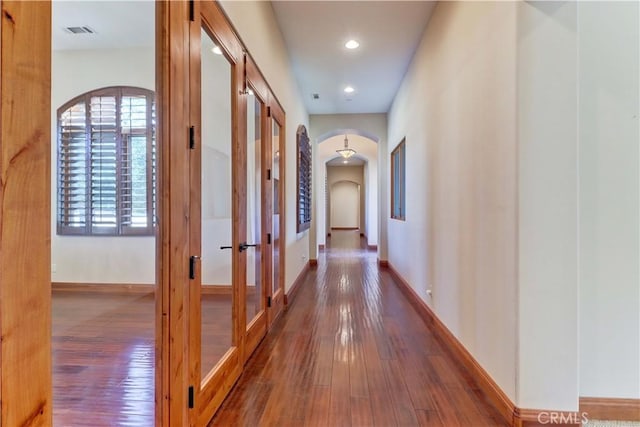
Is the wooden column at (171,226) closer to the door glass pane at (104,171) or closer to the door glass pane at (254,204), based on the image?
the door glass pane at (254,204)

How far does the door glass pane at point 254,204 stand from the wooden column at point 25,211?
5.79 ft

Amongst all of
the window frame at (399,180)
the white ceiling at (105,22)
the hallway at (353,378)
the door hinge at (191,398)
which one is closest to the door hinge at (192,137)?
the door hinge at (191,398)

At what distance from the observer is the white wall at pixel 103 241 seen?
4465mm

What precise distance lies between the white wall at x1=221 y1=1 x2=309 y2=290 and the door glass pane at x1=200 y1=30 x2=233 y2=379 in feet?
1.46

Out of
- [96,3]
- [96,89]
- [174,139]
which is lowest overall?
[174,139]

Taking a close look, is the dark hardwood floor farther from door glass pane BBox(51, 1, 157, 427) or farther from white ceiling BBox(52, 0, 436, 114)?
white ceiling BBox(52, 0, 436, 114)

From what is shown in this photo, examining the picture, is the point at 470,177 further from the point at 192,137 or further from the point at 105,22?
the point at 105,22

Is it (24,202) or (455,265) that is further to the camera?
(455,265)

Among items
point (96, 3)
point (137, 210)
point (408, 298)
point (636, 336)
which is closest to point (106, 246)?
point (137, 210)

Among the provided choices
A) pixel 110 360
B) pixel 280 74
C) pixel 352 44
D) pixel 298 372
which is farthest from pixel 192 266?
pixel 352 44

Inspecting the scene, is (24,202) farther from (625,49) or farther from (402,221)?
(402,221)

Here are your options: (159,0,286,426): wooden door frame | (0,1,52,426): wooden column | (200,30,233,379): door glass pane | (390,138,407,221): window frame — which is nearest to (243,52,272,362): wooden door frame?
(200,30,233,379): door glass pane

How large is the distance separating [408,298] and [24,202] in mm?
4178

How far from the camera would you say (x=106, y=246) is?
4508 mm
